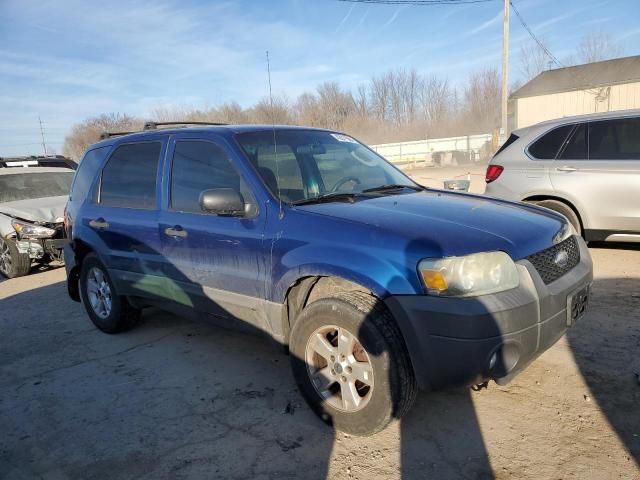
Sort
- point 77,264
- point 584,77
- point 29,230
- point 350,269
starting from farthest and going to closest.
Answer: point 584,77, point 29,230, point 77,264, point 350,269

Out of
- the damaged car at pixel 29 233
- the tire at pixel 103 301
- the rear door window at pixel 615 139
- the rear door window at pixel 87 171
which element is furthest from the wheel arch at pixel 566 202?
the damaged car at pixel 29 233

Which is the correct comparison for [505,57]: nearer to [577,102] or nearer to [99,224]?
[99,224]

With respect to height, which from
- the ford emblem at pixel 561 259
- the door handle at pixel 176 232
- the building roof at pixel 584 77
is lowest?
the ford emblem at pixel 561 259

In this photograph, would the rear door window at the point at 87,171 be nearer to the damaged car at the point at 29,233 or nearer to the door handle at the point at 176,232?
the door handle at the point at 176,232

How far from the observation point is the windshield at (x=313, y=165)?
132 inches

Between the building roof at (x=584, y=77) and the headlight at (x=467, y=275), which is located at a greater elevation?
the building roof at (x=584, y=77)

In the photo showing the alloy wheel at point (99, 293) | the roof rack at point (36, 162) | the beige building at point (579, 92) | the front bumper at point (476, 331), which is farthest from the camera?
the beige building at point (579, 92)

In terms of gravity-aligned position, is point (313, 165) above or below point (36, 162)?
below

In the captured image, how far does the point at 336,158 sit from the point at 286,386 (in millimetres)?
1778

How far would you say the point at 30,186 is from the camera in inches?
350

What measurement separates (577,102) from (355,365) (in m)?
42.0

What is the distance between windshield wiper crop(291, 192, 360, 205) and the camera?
10.5 feet

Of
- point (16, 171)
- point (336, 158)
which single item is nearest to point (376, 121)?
point (16, 171)

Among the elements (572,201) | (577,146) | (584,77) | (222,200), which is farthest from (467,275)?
(584,77)
